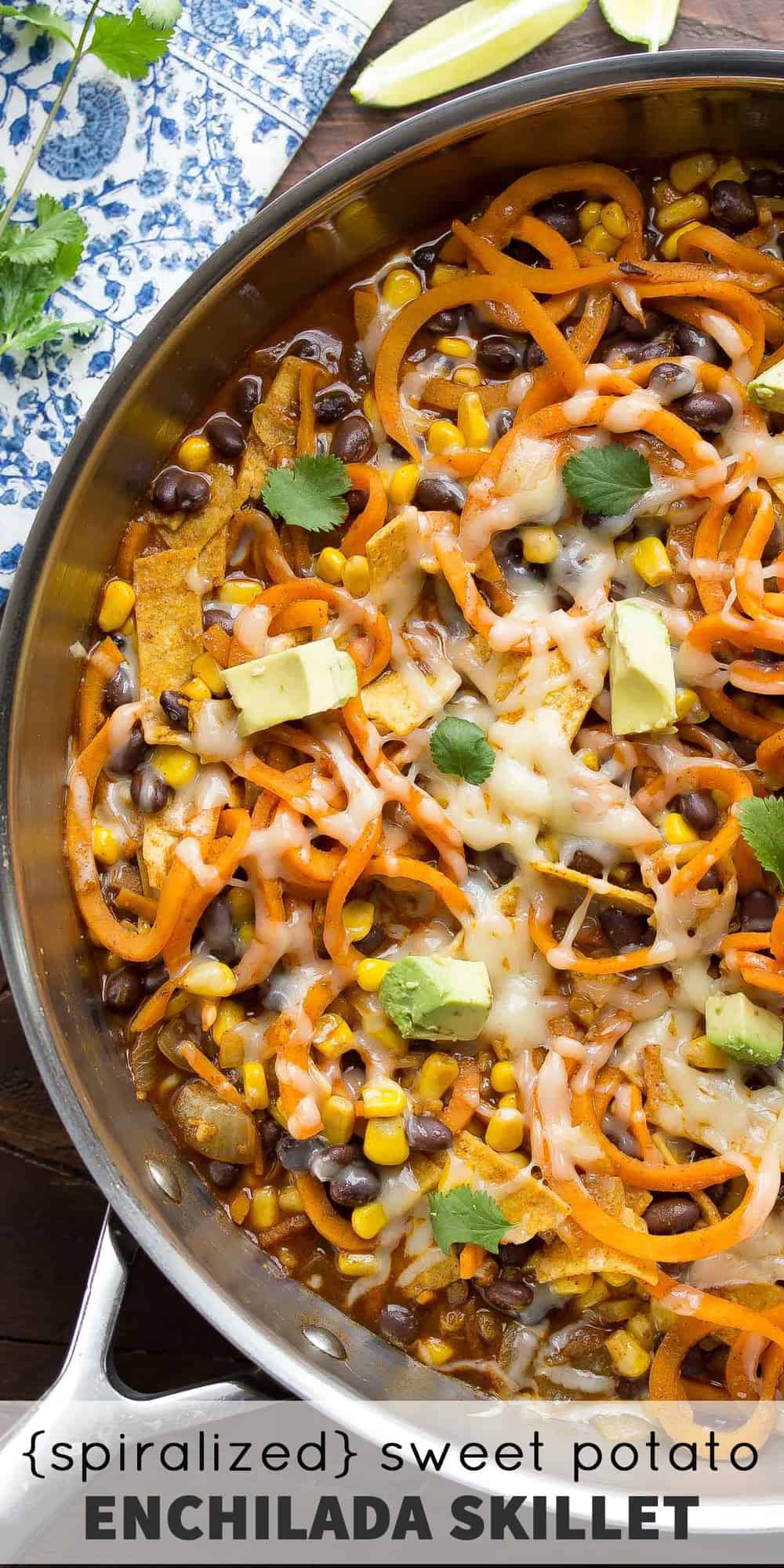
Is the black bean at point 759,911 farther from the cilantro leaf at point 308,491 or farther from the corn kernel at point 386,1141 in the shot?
the cilantro leaf at point 308,491

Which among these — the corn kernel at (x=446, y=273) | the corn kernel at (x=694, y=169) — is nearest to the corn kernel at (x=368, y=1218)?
the corn kernel at (x=446, y=273)

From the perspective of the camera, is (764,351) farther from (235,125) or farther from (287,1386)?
(287,1386)

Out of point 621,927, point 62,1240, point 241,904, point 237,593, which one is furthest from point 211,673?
point 62,1240

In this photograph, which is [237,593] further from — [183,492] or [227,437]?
[227,437]

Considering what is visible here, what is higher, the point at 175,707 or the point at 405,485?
the point at 405,485

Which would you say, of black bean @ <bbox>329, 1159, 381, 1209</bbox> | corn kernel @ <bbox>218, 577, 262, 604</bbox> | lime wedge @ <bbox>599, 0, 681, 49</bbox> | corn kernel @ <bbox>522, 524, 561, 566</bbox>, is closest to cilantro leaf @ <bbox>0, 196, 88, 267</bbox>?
corn kernel @ <bbox>218, 577, 262, 604</bbox>

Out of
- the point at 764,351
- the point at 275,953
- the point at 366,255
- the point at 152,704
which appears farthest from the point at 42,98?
the point at 275,953

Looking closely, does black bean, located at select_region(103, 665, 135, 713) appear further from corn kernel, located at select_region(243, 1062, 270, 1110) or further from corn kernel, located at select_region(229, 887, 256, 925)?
corn kernel, located at select_region(243, 1062, 270, 1110)

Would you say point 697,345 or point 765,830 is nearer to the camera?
point 765,830
